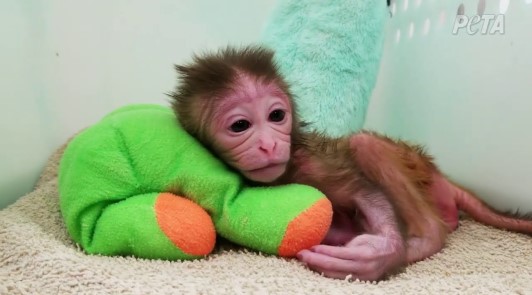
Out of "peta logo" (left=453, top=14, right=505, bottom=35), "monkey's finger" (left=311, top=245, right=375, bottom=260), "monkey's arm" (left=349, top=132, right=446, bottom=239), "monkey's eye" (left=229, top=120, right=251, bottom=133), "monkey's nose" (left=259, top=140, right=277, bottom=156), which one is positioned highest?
"peta logo" (left=453, top=14, right=505, bottom=35)

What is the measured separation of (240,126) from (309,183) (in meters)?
0.22

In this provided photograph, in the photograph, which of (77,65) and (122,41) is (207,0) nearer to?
(122,41)

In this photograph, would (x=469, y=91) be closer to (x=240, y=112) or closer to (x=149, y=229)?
(x=240, y=112)

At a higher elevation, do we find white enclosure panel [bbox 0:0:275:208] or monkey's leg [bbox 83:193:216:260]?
white enclosure panel [bbox 0:0:275:208]

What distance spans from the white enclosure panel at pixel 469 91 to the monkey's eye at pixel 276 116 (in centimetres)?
73

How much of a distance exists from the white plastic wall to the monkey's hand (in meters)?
0.63

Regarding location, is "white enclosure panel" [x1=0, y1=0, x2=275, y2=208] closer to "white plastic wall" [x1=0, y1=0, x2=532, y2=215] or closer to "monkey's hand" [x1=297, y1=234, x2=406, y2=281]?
"white plastic wall" [x1=0, y1=0, x2=532, y2=215]

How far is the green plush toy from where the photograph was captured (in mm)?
1090

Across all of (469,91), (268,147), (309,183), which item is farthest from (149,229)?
(469,91)

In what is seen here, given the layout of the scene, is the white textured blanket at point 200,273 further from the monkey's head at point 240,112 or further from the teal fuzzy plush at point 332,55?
the teal fuzzy plush at point 332,55

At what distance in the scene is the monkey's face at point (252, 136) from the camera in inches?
45.9

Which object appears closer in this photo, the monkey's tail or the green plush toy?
the green plush toy

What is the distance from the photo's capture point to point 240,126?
1.20m

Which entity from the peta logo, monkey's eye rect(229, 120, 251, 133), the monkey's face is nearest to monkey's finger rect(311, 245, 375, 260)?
the monkey's face
